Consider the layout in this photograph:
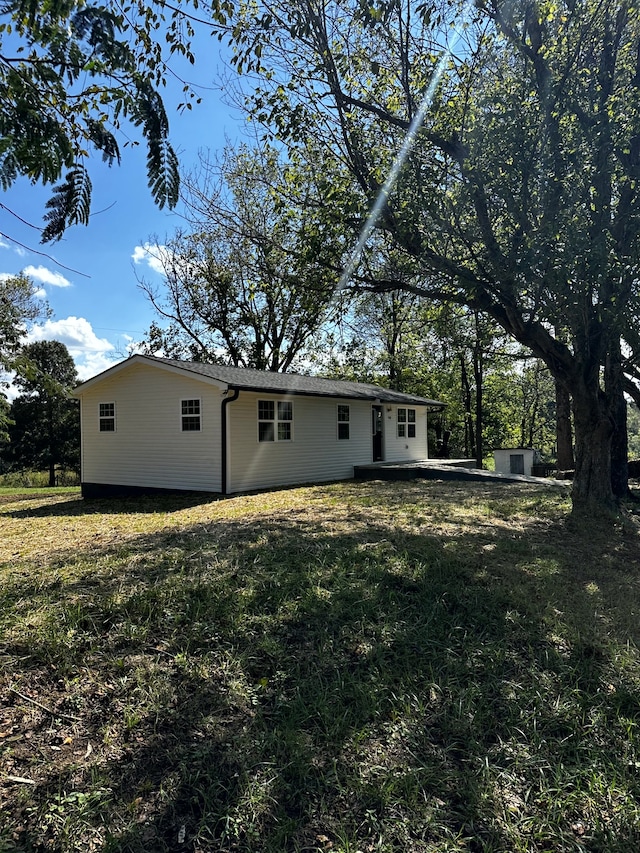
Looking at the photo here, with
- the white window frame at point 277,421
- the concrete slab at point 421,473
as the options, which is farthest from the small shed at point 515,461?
the white window frame at point 277,421

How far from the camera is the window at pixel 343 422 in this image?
50.7 ft

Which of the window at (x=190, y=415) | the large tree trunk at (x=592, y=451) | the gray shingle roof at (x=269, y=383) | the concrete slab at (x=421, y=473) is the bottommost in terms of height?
the concrete slab at (x=421, y=473)

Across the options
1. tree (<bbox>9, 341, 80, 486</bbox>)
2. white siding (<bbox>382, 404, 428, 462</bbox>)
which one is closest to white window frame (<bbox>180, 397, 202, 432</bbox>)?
white siding (<bbox>382, 404, 428, 462</bbox>)

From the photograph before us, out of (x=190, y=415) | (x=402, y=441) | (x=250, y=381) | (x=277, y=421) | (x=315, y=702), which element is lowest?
(x=315, y=702)

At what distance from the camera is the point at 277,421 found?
42.7 feet

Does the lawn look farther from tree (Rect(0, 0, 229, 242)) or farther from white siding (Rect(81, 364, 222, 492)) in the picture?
white siding (Rect(81, 364, 222, 492))

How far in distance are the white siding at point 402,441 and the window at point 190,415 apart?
25.5ft

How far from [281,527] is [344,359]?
19524mm

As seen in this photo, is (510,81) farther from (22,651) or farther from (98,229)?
(22,651)

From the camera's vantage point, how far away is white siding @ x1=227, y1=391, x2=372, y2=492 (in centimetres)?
1192

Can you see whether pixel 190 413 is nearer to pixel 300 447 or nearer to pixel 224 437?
pixel 224 437

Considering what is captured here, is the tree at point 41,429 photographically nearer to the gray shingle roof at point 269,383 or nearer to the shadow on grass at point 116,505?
the shadow on grass at point 116,505

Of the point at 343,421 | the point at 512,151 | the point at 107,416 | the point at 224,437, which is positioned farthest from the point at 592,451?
the point at 107,416

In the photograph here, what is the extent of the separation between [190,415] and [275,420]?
2.19 meters
